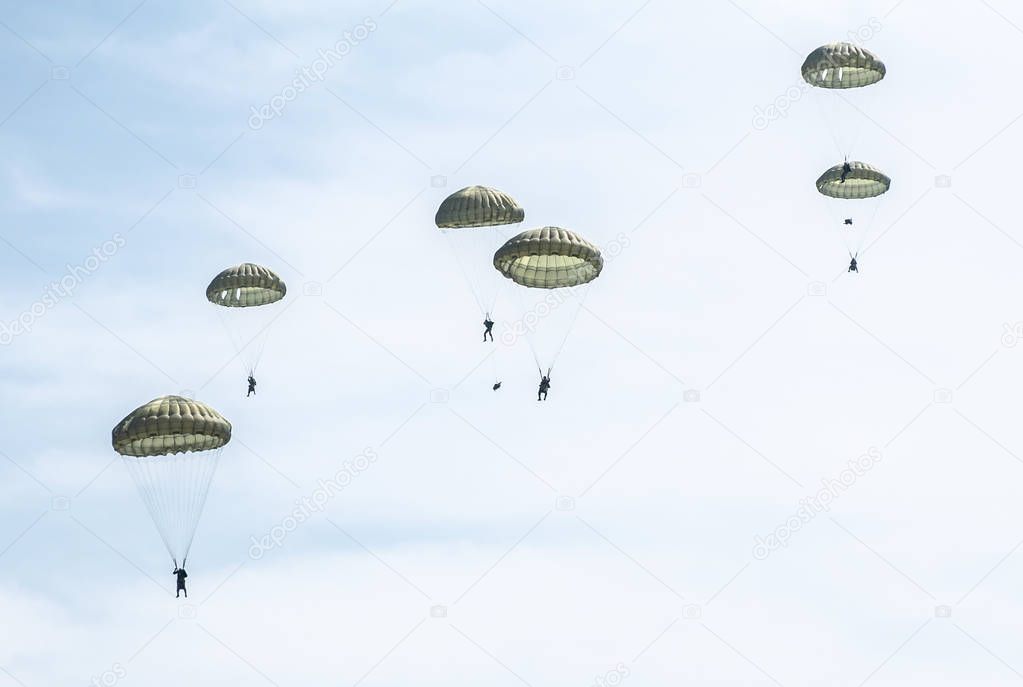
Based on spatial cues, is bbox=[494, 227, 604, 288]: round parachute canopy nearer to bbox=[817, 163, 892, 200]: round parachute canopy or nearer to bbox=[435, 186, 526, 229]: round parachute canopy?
bbox=[435, 186, 526, 229]: round parachute canopy

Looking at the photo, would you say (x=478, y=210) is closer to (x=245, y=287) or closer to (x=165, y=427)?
(x=245, y=287)

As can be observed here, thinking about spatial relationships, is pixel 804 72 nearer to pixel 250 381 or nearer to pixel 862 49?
pixel 862 49

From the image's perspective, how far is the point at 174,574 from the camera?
76.5 metres

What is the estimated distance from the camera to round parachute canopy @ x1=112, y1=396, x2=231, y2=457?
244 ft

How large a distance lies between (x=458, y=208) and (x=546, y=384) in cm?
885

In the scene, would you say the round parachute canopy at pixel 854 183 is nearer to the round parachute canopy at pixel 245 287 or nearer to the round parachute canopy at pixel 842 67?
the round parachute canopy at pixel 842 67

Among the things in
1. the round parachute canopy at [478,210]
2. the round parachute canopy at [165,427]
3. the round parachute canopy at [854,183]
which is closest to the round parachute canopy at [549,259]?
the round parachute canopy at [478,210]

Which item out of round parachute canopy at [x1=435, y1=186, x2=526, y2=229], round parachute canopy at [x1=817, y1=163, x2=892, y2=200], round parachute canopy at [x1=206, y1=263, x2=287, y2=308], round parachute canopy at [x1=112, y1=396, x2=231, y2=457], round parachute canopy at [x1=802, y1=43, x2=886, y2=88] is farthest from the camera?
round parachute canopy at [x1=817, y1=163, x2=892, y2=200]

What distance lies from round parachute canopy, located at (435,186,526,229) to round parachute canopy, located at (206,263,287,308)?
1107 cm

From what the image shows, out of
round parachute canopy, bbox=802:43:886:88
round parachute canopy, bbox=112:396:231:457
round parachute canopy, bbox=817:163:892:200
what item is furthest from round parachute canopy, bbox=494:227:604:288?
round parachute canopy, bbox=817:163:892:200

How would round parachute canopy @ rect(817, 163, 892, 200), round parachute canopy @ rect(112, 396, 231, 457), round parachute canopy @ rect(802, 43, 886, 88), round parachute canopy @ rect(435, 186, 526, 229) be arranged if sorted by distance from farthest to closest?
1. round parachute canopy @ rect(817, 163, 892, 200)
2. round parachute canopy @ rect(802, 43, 886, 88)
3. round parachute canopy @ rect(435, 186, 526, 229)
4. round parachute canopy @ rect(112, 396, 231, 457)

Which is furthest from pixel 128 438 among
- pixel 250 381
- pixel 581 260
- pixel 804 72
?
pixel 804 72

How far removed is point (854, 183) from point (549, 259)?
77.7ft

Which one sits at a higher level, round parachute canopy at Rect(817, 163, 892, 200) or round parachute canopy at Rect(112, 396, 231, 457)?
round parachute canopy at Rect(817, 163, 892, 200)
